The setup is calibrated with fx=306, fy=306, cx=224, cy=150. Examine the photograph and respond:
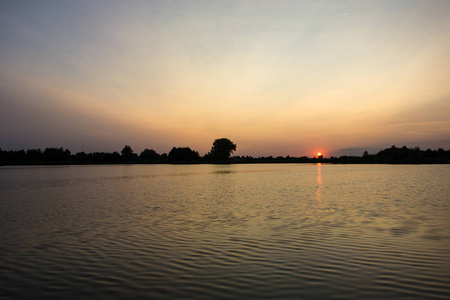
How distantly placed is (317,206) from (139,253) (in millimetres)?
A: 15177

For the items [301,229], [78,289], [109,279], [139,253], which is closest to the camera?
[78,289]

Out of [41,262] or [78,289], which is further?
[41,262]

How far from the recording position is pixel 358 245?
38.2 ft

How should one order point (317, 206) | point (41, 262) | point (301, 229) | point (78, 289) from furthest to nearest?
point (317, 206) < point (301, 229) < point (41, 262) < point (78, 289)

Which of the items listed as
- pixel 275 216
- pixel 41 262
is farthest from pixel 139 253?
pixel 275 216

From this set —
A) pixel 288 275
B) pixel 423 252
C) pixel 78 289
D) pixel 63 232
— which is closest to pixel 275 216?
pixel 423 252

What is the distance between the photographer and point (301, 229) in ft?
48.3

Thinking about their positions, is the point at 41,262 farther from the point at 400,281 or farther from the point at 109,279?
the point at 400,281

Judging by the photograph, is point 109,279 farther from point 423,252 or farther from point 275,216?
point 275,216

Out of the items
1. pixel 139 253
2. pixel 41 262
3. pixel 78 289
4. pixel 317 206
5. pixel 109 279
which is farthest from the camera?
pixel 317 206

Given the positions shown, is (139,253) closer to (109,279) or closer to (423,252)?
(109,279)

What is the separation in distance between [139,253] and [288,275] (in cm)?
545

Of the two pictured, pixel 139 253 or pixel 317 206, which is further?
pixel 317 206

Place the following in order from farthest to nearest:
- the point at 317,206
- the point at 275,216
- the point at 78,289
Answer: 1. the point at 317,206
2. the point at 275,216
3. the point at 78,289
